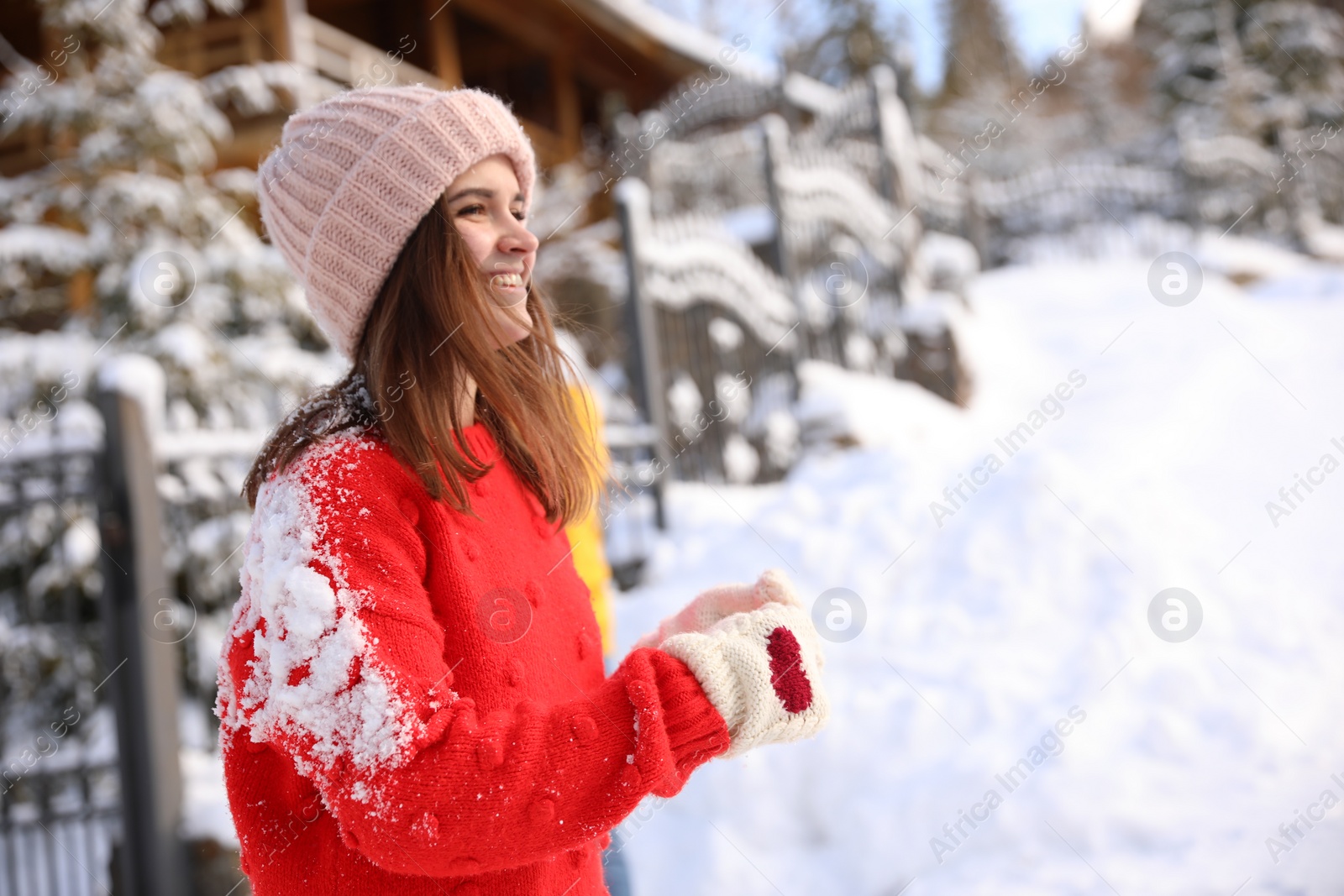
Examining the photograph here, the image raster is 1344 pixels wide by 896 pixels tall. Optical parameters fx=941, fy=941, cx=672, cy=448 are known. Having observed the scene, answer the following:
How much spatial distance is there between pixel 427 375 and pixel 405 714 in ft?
1.62

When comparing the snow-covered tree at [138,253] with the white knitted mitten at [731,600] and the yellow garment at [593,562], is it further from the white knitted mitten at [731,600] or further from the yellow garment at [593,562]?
the white knitted mitten at [731,600]

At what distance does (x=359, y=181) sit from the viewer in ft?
4.60

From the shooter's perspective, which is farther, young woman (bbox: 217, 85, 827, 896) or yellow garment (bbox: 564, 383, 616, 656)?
yellow garment (bbox: 564, 383, 616, 656)

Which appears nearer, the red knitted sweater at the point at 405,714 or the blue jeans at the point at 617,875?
the red knitted sweater at the point at 405,714

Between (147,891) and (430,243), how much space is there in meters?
3.26

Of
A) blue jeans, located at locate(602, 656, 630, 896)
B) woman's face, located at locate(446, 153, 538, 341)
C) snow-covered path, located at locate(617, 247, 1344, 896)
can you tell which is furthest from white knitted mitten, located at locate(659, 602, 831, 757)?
snow-covered path, located at locate(617, 247, 1344, 896)

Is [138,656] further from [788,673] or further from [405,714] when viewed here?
[788,673]

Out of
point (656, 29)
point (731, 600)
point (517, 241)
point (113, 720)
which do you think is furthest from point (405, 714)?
point (656, 29)

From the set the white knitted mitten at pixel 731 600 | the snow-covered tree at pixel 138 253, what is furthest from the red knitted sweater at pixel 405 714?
the snow-covered tree at pixel 138 253

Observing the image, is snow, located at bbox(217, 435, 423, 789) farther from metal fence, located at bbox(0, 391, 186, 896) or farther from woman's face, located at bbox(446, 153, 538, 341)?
metal fence, located at bbox(0, 391, 186, 896)

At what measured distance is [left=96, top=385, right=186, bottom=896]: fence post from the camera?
3.56 meters

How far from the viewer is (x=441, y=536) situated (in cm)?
125

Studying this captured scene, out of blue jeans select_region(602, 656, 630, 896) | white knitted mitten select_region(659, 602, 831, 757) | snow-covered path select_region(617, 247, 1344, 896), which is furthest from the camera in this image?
snow-covered path select_region(617, 247, 1344, 896)

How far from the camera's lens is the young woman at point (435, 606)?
3.50 feet
